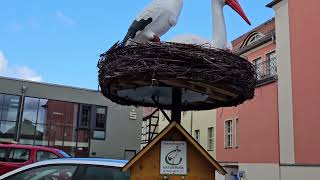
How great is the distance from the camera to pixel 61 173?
5758 mm

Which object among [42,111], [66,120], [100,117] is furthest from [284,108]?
[42,111]

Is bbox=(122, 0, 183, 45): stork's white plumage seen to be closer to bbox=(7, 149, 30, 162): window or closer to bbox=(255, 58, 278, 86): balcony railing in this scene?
bbox=(7, 149, 30, 162): window

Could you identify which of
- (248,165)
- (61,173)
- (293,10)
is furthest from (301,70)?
(61,173)

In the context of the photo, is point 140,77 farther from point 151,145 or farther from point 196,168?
point 196,168

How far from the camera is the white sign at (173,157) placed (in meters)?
4.30

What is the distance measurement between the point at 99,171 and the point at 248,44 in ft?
76.4

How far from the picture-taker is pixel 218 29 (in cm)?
506

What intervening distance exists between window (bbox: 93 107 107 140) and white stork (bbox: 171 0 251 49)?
83.6 ft

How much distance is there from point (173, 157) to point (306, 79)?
17270 millimetres

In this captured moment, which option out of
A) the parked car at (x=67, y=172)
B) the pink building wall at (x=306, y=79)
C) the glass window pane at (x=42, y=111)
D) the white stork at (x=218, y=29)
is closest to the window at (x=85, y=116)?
the glass window pane at (x=42, y=111)

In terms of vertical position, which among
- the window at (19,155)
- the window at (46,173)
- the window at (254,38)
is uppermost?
the window at (254,38)

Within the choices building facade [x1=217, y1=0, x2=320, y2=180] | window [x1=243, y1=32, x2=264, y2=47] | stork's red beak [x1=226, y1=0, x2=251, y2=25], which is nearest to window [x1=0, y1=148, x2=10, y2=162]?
building facade [x1=217, y1=0, x2=320, y2=180]

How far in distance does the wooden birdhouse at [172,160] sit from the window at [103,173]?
1.37 metres

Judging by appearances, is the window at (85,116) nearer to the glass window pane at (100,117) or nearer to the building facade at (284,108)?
the glass window pane at (100,117)
